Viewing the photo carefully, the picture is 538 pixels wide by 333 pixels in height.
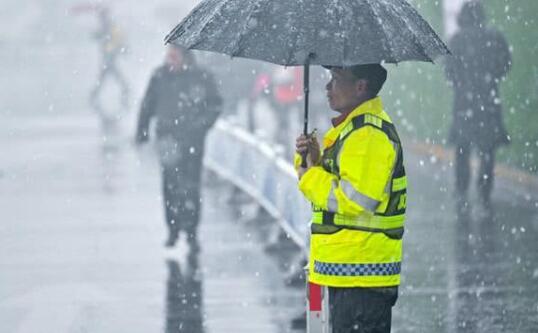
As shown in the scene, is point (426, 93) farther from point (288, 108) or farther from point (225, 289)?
point (225, 289)

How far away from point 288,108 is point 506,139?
9.61 m

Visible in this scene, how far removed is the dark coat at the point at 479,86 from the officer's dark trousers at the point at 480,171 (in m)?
0.09

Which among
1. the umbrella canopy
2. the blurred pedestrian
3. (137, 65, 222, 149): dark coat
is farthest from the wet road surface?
the blurred pedestrian

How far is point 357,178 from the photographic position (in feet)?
20.3

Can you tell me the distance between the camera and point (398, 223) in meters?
6.43

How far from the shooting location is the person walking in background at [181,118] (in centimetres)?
1330

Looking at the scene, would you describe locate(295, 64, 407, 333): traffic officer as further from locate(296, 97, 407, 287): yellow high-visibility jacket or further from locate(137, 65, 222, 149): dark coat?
locate(137, 65, 222, 149): dark coat

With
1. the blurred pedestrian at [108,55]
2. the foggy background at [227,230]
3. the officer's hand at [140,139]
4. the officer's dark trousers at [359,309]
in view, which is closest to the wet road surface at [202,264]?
the foggy background at [227,230]

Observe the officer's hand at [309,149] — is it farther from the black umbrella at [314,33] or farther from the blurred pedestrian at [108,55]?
the blurred pedestrian at [108,55]

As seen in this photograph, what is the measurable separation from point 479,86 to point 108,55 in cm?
1456

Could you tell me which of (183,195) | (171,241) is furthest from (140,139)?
(171,241)

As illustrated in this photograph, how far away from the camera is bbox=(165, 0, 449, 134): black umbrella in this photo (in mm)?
6273

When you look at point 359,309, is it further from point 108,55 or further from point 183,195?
point 108,55

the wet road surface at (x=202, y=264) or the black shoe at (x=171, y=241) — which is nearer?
the wet road surface at (x=202, y=264)
